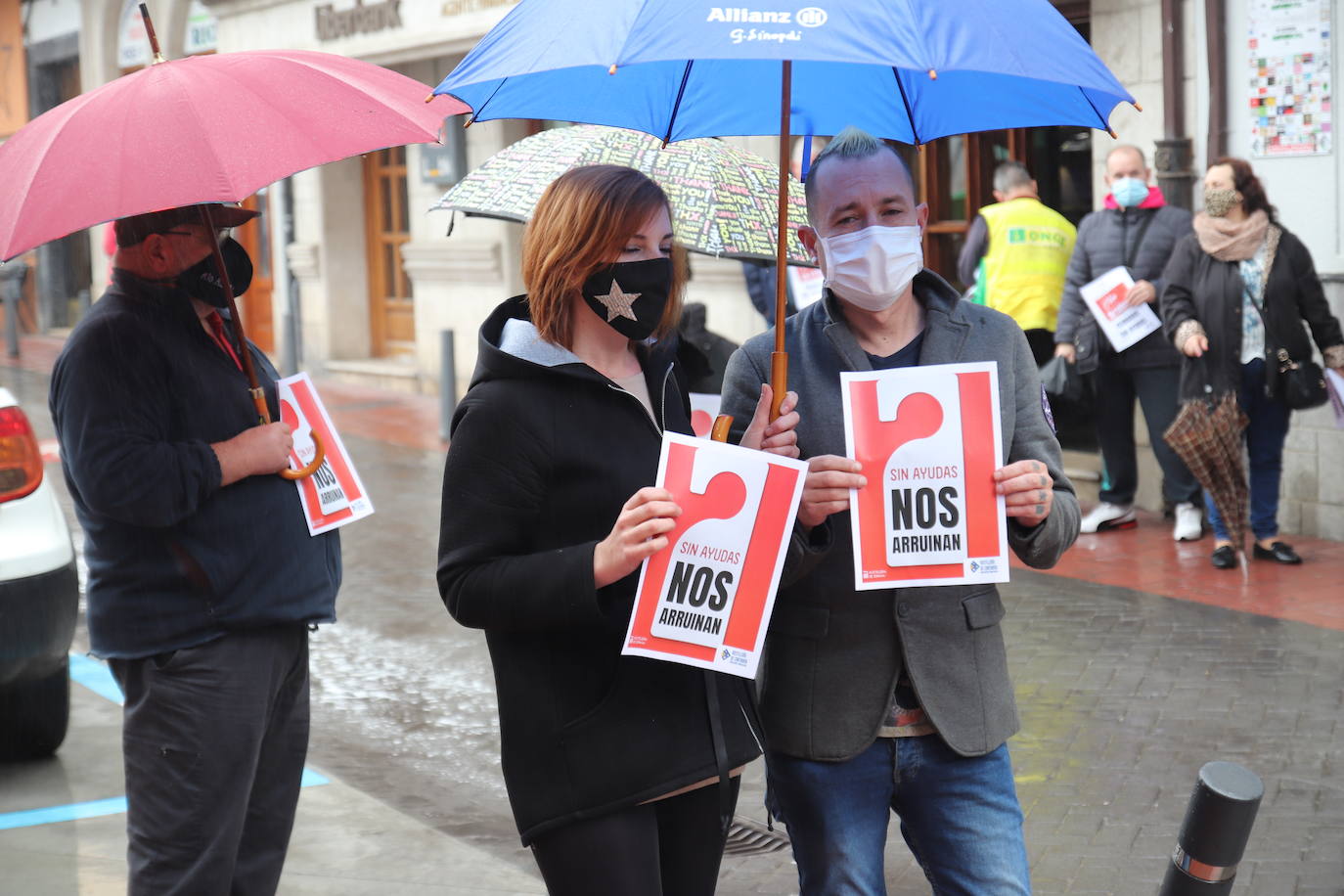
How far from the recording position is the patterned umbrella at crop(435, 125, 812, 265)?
4.30 m

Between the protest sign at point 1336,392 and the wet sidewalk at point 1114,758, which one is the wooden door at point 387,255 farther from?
the protest sign at point 1336,392

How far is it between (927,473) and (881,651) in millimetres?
328

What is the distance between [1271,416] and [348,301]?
12.3 m

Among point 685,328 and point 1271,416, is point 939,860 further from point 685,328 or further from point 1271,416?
point 1271,416

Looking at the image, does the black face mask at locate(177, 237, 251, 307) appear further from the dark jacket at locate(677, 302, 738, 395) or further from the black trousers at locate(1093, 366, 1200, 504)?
the black trousers at locate(1093, 366, 1200, 504)

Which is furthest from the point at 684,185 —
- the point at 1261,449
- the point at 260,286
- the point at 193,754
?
the point at 260,286

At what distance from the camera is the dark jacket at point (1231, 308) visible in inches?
295

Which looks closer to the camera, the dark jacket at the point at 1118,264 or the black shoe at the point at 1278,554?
the black shoe at the point at 1278,554

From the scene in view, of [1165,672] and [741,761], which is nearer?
[741,761]

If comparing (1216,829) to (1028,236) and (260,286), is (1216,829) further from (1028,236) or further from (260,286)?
(260,286)

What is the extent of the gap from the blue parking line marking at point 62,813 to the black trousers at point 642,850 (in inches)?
116

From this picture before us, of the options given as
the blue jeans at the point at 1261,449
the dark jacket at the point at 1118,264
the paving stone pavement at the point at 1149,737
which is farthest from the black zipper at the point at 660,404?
the dark jacket at the point at 1118,264

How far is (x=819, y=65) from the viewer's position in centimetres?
335

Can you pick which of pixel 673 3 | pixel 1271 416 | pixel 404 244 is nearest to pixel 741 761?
pixel 673 3
